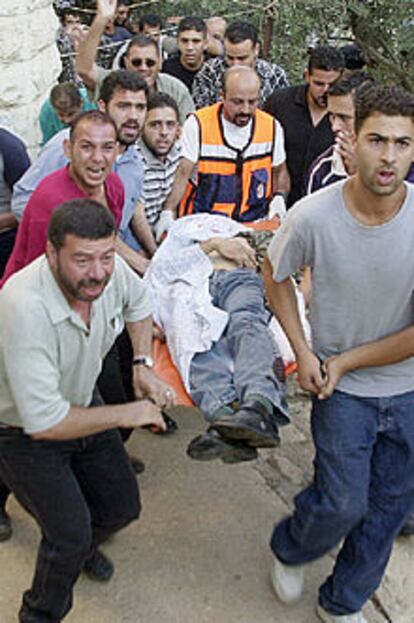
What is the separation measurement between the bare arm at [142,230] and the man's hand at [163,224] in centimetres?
9

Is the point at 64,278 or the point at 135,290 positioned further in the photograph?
the point at 135,290

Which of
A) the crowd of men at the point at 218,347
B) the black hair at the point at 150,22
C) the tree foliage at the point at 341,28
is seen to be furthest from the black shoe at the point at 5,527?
the black hair at the point at 150,22

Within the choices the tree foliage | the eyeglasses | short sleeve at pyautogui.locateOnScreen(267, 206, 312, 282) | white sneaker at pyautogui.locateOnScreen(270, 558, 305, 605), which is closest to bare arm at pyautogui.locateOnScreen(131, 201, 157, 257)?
the eyeglasses

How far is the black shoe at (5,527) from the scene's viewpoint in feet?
10.5

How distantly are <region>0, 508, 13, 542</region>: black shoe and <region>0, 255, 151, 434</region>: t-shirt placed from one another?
0.96m

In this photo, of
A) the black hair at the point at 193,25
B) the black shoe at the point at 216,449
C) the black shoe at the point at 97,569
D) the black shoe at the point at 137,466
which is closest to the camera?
the black shoe at the point at 216,449

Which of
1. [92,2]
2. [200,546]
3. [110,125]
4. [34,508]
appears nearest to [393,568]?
[200,546]

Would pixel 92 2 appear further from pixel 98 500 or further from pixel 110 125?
pixel 98 500

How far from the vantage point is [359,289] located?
8.04 ft

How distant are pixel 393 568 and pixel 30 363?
6.11 ft

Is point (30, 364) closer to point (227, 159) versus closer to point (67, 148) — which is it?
point (67, 148)

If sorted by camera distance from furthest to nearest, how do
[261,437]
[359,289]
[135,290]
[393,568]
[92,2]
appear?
[92,2] → [393,568] → [135,290] → [261,437] → [359,289]

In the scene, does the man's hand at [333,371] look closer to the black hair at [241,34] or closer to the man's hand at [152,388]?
the man's hand at [152,388]

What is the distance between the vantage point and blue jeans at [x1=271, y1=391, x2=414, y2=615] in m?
2.54
